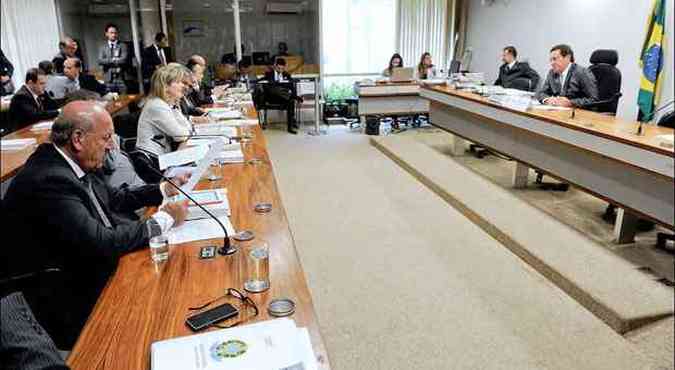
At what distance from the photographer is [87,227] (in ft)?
4.68

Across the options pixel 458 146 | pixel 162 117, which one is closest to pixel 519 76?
pixel 458 146

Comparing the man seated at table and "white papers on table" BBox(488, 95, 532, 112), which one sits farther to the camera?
the man seated at table

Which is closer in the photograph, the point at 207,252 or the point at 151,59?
the point at 207,252

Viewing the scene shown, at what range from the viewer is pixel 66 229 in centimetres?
141

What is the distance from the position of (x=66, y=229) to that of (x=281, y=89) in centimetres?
564

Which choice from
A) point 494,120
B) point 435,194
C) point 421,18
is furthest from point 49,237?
point 421,18

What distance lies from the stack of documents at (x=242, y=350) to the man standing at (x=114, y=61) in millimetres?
6778

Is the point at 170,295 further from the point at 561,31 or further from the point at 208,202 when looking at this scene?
the point at 561,31

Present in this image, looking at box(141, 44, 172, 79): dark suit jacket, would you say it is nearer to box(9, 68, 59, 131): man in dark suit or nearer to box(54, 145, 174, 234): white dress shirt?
box(9, 68, 59, 131): man in dark suit

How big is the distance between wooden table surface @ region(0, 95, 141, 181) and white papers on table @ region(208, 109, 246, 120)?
98 cm

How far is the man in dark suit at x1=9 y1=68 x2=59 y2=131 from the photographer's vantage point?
355 cm

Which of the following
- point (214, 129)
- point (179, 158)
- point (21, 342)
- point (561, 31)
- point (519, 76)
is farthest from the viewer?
point (519, 76)

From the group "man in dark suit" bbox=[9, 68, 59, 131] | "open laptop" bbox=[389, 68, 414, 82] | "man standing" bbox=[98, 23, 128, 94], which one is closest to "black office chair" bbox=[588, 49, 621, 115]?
"open laptop" bbox=[389, 68, 414, 82]

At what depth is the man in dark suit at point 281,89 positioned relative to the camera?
22.5ft
